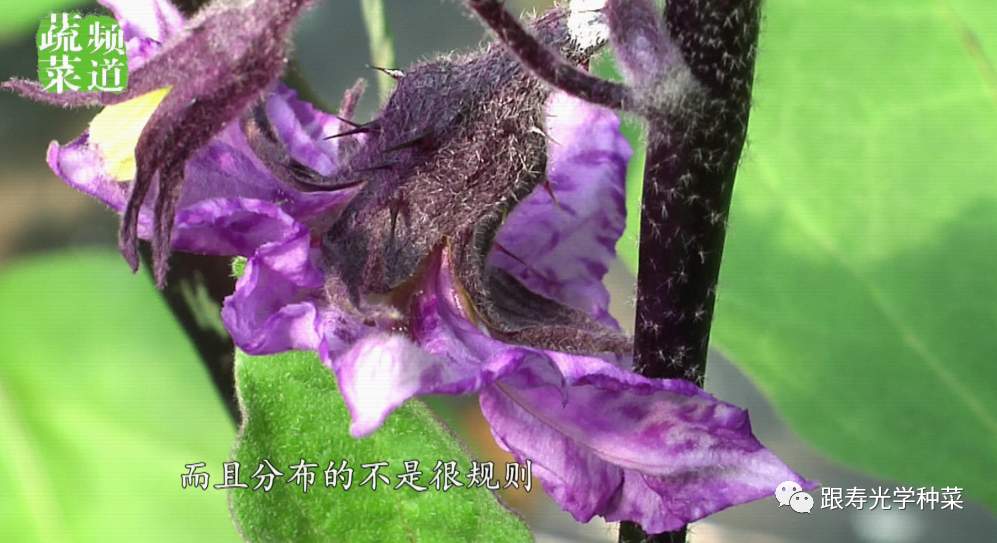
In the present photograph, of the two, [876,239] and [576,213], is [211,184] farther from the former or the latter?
[876,239]

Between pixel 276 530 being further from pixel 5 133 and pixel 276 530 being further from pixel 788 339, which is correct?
pixel 5 133

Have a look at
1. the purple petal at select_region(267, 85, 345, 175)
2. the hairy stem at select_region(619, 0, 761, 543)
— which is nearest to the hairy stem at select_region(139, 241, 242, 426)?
the purple petal at select_region(267, 85, 345, 175)

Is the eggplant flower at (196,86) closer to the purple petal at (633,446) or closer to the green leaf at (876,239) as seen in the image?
the purple petal at (633,446)

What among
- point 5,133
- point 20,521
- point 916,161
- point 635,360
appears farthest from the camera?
point 5,133

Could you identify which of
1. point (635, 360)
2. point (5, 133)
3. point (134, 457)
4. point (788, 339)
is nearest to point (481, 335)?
point (635, 360)

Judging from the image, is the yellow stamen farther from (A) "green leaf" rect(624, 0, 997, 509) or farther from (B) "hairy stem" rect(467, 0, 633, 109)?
(A) "green leaf" rect(624, 0, 997, 509)

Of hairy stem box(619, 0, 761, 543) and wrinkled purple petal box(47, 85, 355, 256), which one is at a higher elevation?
hairy stem box(619, 0, 761, 543)
